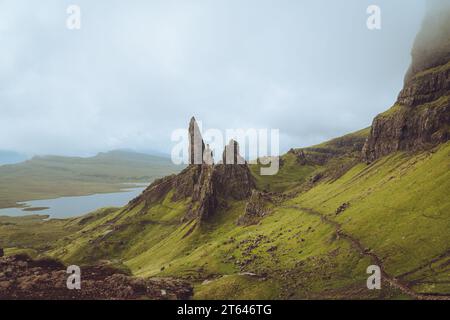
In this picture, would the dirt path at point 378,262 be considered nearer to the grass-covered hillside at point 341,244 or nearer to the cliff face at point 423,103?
the grass-covered hillside at point 341,244

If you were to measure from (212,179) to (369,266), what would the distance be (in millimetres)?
120911

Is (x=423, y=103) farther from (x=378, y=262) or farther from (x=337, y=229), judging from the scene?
(x=378, y=262)

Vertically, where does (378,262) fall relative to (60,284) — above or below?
above

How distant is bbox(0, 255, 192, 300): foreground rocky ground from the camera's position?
2173 inches

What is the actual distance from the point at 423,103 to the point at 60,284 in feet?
504

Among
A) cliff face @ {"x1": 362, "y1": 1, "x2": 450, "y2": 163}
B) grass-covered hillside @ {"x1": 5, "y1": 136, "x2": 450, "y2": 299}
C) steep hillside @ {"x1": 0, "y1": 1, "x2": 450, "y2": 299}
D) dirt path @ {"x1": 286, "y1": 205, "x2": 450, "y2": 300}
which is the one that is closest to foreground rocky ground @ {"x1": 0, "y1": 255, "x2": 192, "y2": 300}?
steep hillside @ {"x1": 0, "y1": 1, "x2": 450, "y2": 299}

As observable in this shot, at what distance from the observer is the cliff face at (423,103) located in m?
128

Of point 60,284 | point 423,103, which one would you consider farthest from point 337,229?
point 423,103

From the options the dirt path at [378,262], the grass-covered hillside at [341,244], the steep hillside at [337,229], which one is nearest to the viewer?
the dirt path at [378,262]

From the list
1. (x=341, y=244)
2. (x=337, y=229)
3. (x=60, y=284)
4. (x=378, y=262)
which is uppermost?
(x=337, y=229)

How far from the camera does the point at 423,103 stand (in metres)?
145

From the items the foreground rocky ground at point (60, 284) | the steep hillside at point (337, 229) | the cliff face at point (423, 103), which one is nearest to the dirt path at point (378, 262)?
the steep hillside at point (337, 229)

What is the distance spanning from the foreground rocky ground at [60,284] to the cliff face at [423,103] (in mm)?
113353
